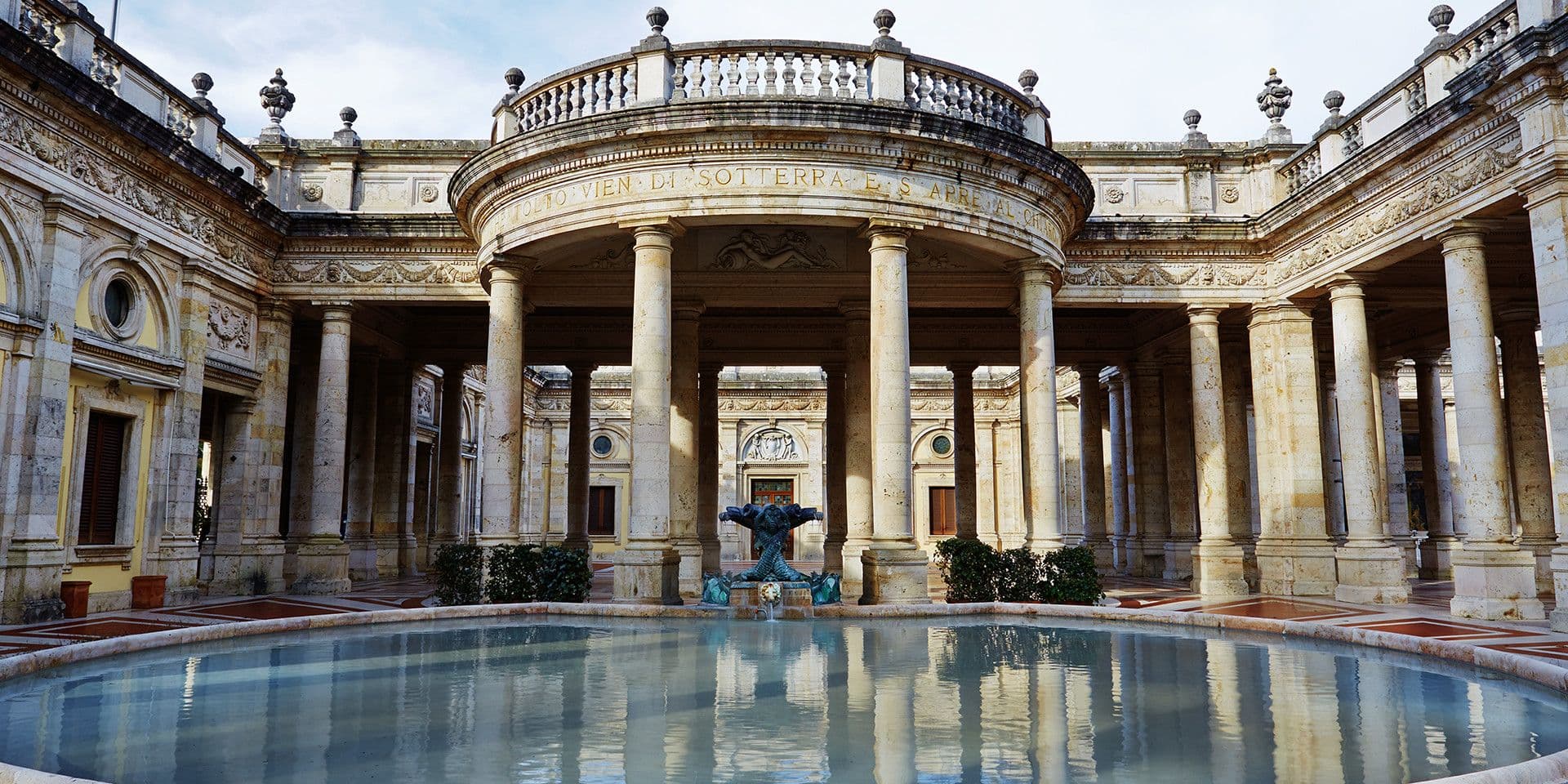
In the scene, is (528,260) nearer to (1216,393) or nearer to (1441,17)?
(1216,393)

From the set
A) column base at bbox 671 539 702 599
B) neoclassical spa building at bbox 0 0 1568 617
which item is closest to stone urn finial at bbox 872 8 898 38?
neoclassical spa building at bbox 0 0 1568 617

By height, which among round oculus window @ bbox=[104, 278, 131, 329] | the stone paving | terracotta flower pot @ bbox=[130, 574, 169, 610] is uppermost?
round oculus window @ bbox=[104, 278, 131, 329]

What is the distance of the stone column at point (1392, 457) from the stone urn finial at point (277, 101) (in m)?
25.5

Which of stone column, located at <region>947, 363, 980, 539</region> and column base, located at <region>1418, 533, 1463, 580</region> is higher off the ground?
stone column, located at <region>947, 363, 980, 539</region>

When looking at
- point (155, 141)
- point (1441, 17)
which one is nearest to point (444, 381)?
point (155, 141)

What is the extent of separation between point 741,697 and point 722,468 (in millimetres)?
31240

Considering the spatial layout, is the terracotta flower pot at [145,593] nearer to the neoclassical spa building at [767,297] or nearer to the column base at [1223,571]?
the neoclassical spa building at [767,297]

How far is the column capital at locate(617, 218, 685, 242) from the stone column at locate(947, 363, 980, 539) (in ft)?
36.6

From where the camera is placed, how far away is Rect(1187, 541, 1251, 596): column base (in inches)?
744

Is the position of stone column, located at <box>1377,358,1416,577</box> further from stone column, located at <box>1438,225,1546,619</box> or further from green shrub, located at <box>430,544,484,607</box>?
green shrub, located at <box>430,544,484,607</box>

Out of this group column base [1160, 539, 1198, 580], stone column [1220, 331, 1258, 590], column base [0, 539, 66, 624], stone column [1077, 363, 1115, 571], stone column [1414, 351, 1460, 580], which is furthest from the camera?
stone column [1077, 363, 1115, 571]

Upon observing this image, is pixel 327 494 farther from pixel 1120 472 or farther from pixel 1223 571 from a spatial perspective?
pixel 1120 472

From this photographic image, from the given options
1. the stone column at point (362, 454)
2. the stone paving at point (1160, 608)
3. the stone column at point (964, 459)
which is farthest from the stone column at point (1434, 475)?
the stone column at point (362, 454)

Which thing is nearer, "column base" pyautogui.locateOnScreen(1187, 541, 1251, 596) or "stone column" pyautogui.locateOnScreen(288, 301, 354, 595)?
"stone column" pyautogui.locateOnScreen(288, 301, 354, 595)
